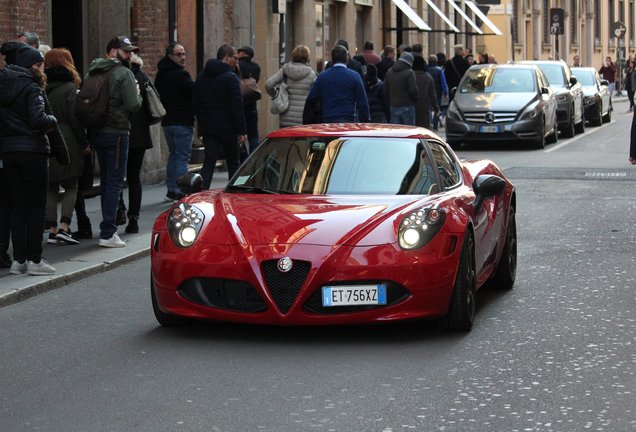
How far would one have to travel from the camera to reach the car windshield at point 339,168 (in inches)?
373

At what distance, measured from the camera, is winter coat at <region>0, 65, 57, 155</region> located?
1106 centimetres

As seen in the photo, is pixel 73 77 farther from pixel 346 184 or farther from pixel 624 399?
pixel 624 399

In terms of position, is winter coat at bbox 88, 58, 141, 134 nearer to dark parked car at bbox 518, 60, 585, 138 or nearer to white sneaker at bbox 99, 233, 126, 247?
white sneaker at bbox 99, 233, 126, 247

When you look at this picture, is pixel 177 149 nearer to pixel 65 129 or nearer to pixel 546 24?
pixel 65 129

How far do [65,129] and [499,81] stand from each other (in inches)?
686

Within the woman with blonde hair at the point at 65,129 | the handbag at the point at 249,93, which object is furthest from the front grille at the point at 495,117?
the woman with blonde hair at the point at 65,129

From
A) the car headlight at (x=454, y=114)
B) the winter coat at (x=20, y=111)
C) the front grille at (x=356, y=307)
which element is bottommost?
the front grille at (x=356, y=307)

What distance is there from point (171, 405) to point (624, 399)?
2.06 meters

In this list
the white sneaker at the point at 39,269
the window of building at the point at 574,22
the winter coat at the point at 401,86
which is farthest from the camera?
the window of building at the point at 574,22

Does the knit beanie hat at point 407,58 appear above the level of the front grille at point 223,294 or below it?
above

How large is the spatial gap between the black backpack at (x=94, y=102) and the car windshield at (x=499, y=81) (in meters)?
17.0

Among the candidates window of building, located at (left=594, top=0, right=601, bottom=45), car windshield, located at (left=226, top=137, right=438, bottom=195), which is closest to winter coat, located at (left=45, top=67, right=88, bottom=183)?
car windshield, located at (left=226, top=137, right=438, bottom=195)

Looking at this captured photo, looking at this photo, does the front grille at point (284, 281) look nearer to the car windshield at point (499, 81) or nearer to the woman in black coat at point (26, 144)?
the woman in black coat at point (26, 144)

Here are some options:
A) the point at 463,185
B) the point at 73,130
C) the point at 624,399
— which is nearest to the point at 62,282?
the point at 73,130
